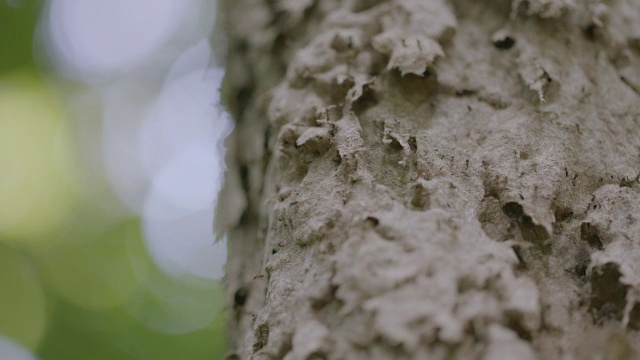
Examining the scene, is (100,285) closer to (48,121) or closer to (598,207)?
(48,121)

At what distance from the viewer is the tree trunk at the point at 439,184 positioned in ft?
1.66

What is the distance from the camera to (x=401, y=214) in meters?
0.57

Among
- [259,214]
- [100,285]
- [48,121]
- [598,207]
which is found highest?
[598,207]

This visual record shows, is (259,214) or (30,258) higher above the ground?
(259,214)

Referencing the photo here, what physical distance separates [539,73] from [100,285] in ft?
6.59

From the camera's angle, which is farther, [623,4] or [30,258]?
[30,258]

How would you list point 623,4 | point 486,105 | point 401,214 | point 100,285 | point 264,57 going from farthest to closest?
1. point 100,285
2. point 264,57
3. point 623,4
4. point 486,105
5. point 401,214

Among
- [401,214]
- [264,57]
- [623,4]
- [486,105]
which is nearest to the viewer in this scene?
[401,214]

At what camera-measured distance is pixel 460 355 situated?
47 centimetres

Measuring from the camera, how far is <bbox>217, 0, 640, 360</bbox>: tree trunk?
507mm

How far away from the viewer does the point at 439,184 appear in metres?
0.63

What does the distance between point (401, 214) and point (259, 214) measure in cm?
A: 38

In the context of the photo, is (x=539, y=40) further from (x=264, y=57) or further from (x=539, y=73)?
(x=264, y=57)

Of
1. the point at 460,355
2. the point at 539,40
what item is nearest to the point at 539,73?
the point at 539,40
